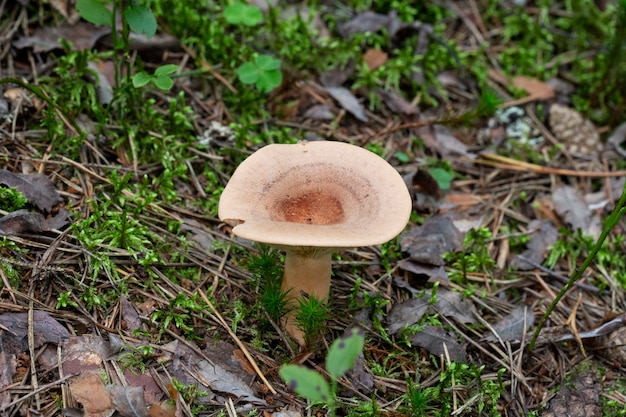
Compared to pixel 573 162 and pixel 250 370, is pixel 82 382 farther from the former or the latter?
pixel 573 162

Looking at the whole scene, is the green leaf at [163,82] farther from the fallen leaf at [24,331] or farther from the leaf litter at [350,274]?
the fallen leaf at [24,331]

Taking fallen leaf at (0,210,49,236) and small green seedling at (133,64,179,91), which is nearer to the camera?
fallen leaf at (0,210,49,236)

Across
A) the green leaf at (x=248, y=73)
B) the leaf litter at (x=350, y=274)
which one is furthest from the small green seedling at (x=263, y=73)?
the leaf litter at (x=350, y=274)

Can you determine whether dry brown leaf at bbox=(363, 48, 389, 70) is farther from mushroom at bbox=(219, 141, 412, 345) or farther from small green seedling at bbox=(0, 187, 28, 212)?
small green seedling at bbox=(0, 187, 28, 212)

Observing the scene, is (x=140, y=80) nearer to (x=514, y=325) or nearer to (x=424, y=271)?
(x=424, y=271)

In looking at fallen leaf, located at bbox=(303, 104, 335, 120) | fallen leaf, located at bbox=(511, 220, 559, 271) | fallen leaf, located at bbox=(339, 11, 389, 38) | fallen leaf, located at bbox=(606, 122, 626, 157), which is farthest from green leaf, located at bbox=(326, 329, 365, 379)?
fallen leaf, located at bbox=(606, 122, 626, 157)

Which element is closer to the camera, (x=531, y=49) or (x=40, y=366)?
(x=40, y=366)

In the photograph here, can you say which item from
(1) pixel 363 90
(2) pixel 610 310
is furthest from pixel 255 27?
(2) pixel 610 310

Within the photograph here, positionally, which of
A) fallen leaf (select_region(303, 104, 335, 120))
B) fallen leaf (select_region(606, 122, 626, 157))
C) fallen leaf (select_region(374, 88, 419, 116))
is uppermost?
fallen leaf (select_region(303, 104, 335, 120))
